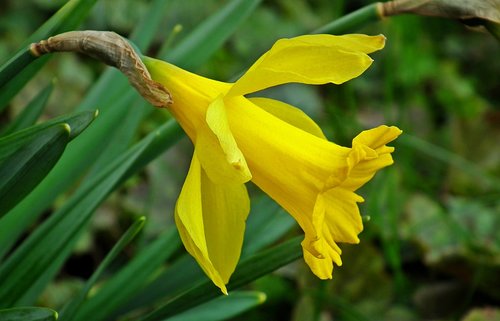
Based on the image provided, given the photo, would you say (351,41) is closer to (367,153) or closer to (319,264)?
(367,153)

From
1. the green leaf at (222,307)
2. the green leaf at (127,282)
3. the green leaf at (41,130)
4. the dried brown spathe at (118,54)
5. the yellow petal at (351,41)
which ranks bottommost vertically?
the green leaf at (222,307)

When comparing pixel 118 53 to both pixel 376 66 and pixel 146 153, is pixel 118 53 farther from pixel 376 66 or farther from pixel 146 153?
pixel 376 66

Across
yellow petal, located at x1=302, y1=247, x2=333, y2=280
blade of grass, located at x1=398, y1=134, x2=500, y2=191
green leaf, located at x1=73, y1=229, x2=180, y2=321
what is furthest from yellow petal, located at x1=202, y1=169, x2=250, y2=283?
blade of grass, located at x1=398, y1=134, x2=500, y2=191

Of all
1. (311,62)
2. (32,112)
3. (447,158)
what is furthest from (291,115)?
(447,158)

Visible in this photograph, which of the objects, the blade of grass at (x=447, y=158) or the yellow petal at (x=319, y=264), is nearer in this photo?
the yellow petal at (x=319, y=264)

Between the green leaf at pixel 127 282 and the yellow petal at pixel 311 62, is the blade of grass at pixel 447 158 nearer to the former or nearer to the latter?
the green leaf at pixel 127 282

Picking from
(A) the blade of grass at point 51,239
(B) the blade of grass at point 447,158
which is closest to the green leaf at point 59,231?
(A) the blade of grass at point 51,239

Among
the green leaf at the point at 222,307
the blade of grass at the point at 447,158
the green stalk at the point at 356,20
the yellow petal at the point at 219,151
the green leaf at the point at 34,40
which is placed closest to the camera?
the yellow petal at the point at 219,151
